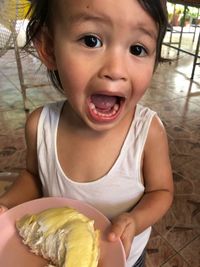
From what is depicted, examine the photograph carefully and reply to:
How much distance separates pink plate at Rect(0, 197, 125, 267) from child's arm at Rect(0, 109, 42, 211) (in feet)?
0.48

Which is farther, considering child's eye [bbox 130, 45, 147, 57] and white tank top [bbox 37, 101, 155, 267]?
white tank top [bbox 37, 101, 155, 267]

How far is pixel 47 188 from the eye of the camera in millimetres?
671

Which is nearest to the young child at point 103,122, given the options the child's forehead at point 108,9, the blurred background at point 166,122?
the child's forehead at point 108,9

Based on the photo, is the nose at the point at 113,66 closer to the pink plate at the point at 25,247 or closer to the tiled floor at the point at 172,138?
the pink plate at the point at 25,247

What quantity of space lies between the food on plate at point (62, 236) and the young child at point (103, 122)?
0.04 meters

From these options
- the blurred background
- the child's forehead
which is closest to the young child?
the child's forehead

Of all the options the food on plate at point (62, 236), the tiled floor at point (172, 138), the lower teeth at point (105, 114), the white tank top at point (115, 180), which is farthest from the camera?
the tiled floor at point (172, 138)

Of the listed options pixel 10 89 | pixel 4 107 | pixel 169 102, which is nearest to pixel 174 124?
pixel 169 102

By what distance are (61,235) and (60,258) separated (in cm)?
3

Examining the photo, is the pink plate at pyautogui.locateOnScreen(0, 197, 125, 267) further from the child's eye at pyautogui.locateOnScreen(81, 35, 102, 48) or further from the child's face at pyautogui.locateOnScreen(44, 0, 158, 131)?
the child's eye at pyautogui.locateOnScreen(81, 35, 102, 48)

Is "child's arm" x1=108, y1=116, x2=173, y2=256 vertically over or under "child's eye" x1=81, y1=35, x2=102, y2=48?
Answer: under

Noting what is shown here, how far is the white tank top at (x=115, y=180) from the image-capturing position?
24.5 inches

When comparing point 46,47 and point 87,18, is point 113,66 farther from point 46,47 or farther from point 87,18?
point 46,47

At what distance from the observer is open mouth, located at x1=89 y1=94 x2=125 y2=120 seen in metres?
0.52
